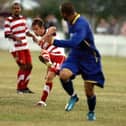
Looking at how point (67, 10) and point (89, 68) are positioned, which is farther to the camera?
point (89, 68)

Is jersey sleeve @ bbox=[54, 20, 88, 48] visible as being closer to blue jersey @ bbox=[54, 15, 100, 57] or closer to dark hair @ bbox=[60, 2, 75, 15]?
blue jersey @ bbox=[54, 15, 100, 57]

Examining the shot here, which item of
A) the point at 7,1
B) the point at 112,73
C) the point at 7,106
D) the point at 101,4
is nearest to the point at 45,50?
the point at 7,106

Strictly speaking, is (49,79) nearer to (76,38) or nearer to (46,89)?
(46,89)

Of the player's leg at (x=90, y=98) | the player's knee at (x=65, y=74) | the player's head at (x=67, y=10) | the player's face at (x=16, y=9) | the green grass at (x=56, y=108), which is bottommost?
the green grass at (x=56, y=108)

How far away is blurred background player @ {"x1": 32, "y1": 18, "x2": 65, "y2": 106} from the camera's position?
56.3 ft

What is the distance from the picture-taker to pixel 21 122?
1411cm

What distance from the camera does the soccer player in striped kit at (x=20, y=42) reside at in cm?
2012

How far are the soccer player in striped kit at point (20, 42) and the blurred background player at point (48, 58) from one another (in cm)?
250

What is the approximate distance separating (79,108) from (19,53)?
4.16 meters

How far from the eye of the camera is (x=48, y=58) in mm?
17312

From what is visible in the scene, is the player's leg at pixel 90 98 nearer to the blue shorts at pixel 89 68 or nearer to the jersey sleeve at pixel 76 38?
the blue shorts at pixel 89 68

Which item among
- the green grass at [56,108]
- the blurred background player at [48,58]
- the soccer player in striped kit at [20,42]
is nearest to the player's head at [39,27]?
the blurred background player at [48,58]

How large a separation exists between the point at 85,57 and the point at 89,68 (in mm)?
217

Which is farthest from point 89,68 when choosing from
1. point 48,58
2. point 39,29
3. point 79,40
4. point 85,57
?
point 39,29
